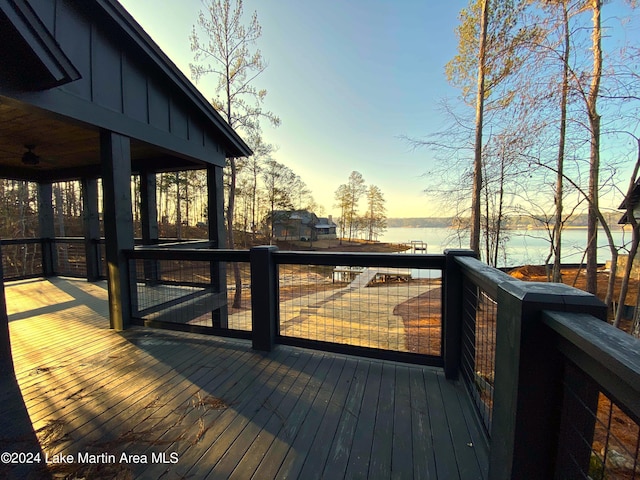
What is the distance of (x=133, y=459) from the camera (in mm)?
1503

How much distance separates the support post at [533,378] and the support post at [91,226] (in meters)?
7.97

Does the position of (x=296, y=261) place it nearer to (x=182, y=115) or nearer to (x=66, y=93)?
(x=66, y=93)

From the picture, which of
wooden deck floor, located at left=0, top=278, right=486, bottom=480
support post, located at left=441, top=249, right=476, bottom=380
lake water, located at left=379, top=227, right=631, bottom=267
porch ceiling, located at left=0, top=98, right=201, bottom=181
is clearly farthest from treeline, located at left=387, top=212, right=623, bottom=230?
porch ceiling, located at left=0, top=98, right=201, bottom=181

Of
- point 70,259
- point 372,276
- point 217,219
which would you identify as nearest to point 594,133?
point 217,219

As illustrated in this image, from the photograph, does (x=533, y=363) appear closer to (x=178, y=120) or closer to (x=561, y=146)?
(x=178, y=120)

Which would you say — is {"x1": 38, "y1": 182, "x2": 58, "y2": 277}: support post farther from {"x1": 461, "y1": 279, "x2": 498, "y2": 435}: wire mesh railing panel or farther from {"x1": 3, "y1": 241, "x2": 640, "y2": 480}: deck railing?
{"x1": 461, "y1": 279, "x2": 498, "y2": 435}: wire mesh railing panel

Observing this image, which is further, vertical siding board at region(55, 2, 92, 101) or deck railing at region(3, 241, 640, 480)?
vertical siding board at region(55, 2, 92, 101)

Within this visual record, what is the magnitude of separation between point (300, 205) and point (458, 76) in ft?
62.9

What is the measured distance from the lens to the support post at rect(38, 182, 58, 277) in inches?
258

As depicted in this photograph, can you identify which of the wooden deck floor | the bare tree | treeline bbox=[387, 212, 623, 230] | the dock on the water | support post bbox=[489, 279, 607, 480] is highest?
the bare tree

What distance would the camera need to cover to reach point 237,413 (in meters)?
1.86

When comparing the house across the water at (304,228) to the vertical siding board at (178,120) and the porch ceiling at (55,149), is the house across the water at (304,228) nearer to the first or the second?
the porch ceiling at (55,149)

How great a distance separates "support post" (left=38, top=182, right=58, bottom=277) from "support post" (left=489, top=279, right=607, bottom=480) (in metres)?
9.25

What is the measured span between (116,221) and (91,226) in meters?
3.87
